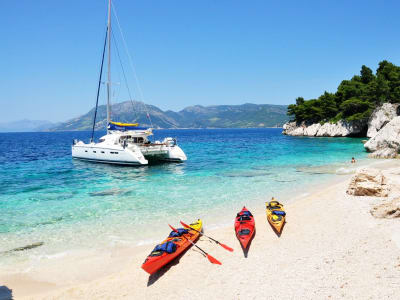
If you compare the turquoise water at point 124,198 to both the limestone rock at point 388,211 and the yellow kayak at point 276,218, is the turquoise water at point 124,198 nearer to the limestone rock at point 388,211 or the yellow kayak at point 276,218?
the yellow kayak at point 276,218

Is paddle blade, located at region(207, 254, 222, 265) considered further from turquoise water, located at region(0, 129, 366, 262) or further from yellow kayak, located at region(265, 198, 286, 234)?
yellow kayak, located at region(265, 198, 286, 234)

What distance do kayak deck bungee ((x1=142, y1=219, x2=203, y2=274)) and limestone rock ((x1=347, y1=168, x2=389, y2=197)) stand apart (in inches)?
334

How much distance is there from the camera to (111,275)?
7262 mm

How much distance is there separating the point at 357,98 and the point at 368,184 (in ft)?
208

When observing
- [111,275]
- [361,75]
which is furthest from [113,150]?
[361,75]

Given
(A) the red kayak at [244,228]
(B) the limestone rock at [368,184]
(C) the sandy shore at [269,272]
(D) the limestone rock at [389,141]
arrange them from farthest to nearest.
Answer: (D) the limestone rock at [389,141] < (B) the limestone rock at [368,184] < (A) the red kayak at [244,228] < (C) the sandy shore at [269,272]

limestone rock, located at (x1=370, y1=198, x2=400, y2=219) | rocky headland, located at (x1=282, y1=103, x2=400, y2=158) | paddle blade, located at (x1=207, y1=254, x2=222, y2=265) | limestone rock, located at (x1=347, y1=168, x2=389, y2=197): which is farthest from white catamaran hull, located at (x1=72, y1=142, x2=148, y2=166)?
rocky headland, located at (x1=282, y1=103, x2=400, y2=158)

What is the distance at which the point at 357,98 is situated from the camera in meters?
66.1

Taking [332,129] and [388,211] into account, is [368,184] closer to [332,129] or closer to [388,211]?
[388,211]

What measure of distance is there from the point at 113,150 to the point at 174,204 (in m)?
15.1

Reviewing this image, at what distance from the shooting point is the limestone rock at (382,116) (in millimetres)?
53500

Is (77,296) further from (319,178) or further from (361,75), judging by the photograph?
(361,75)

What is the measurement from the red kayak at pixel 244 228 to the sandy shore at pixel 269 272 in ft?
0.96

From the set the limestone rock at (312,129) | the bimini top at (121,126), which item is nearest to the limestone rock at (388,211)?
the bimini top at (121,126)
